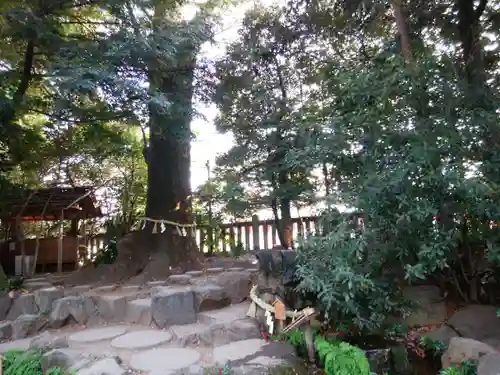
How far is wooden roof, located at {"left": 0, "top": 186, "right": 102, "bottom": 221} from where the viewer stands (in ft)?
28.6

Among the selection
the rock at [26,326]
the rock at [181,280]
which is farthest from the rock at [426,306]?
the rock at [26,326]

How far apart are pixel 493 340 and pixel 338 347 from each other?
2.26m

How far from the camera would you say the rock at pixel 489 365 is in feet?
11.7

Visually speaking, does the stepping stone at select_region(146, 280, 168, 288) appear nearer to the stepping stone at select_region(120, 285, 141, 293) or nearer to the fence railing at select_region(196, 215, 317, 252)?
the stepping stone at select_region(120, 285, 141, 293)

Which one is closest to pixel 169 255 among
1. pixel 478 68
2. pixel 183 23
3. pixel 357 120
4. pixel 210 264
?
pixel 210 264

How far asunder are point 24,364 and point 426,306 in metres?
5.19

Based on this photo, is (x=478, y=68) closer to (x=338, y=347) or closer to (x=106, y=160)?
(x=338, y=347)

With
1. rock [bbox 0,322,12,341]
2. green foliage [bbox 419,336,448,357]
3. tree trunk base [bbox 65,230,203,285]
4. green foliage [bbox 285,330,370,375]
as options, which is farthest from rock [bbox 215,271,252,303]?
rock [bbox 0,322,12,341]

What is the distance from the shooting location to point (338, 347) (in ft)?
12.9

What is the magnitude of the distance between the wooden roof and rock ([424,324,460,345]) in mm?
7907

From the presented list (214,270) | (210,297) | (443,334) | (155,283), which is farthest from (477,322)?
(155,283)

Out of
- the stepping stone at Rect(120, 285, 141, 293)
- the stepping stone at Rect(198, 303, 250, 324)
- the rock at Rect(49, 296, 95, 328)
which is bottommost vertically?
the stepping stone at Rect(198, 303, 250, 324)

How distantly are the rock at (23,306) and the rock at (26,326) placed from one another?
0.53 meters

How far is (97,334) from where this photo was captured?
4641 millimetres
